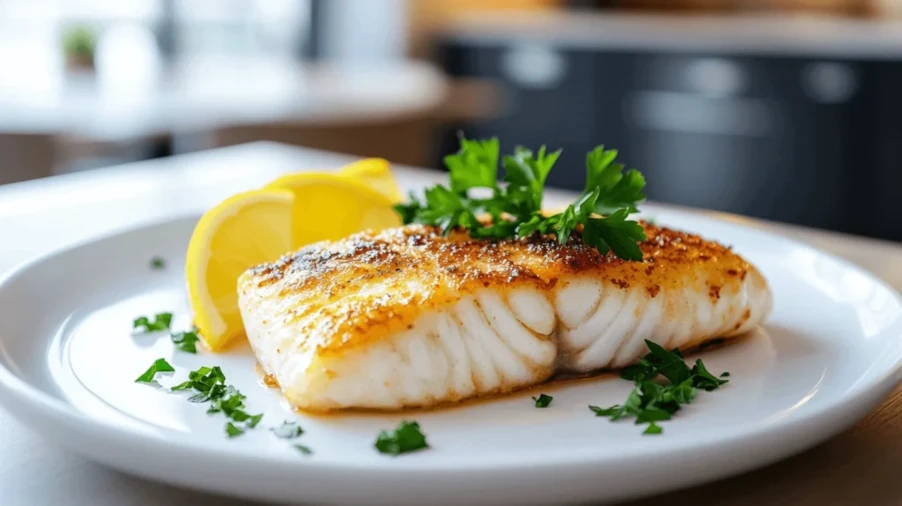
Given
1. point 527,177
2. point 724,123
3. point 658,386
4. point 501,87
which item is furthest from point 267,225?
point 501,87

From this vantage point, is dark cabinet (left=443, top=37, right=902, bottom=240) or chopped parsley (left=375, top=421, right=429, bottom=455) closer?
chopped parsley (left=375, top=421, right=429, bottom=455)

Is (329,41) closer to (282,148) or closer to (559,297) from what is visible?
(282,148)

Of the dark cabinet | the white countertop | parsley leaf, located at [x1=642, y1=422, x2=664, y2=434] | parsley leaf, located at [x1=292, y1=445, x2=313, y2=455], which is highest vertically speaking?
the white countertop

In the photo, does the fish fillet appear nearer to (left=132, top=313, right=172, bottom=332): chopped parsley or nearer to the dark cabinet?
(left=132, top=313, right=172, bottom=332): chopped parsley

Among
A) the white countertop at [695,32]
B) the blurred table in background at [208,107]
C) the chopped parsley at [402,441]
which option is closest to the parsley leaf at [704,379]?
the chopped parsley at [402,441]

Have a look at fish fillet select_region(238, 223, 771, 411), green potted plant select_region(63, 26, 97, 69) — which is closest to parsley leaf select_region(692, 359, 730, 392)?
fish fillet select_region(238, 223, 771, 411)

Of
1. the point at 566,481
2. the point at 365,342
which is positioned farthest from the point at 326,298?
the point at 566,481

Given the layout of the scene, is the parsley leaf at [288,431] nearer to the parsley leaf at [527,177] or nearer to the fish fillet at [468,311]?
the fish fillet at [468,311]
